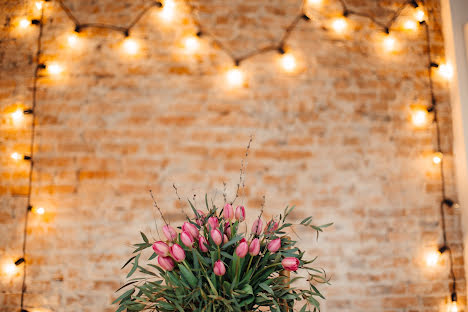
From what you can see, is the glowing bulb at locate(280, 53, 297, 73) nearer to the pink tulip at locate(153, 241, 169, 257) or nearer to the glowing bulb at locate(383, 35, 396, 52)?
the glowing bulb at locate(383, 35, 396, 52)

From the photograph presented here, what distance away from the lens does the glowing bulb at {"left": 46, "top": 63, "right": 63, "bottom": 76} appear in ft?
7.32

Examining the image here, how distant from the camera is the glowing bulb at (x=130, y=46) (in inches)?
89.3

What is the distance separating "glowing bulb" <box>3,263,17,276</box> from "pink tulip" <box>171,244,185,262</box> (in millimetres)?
1683

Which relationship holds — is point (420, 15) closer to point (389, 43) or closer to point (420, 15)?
point (420, 15)

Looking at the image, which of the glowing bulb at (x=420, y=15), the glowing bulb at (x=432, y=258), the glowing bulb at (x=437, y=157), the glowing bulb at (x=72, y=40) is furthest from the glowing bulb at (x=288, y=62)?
the glowing bulb at (x=432, y=258)

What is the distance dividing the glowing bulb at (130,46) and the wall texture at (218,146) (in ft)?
0.18

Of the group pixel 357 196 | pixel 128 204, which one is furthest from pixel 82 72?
pixel 357 196

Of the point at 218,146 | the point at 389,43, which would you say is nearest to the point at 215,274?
the point at 218,146

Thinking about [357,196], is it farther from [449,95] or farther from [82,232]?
[82,232]

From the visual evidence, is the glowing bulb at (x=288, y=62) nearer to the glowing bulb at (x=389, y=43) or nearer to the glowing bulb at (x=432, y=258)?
the glowing bulb at (x=389, y=43)

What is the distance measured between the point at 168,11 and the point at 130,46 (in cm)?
36

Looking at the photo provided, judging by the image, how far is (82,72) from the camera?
7.36 ft

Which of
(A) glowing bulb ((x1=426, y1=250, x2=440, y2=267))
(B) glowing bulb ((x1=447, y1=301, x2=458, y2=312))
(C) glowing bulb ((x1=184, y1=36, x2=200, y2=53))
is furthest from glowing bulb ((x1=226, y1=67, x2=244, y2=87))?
(B) glowing bulb ((x1=447, y1=301, x2=458, y2=312))

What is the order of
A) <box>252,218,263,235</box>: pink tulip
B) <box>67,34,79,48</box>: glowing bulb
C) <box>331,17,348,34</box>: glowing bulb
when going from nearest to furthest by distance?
<box>252,218,263,235</box>: pink tulip < <box>67,34,79,48</box>: glowing bulb < <box>331,17,348,34</box>: glowing bulb
